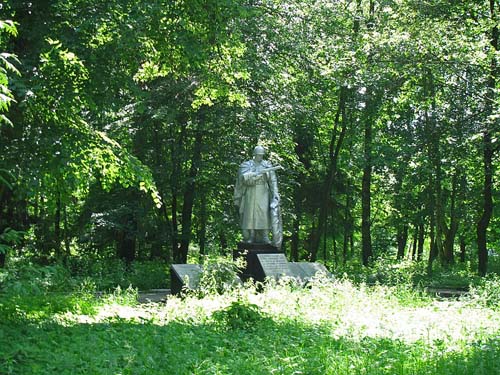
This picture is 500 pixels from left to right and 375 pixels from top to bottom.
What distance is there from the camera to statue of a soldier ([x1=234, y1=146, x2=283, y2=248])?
13.4m

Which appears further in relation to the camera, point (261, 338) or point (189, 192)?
point (189, 192)

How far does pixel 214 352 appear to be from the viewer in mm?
6473

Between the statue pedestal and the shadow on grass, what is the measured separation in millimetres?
4778

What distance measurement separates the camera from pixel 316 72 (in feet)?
59.0

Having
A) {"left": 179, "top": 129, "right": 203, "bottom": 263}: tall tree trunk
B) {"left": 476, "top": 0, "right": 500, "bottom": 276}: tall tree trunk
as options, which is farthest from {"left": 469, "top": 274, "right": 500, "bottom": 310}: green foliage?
{"left": 179, "top": 129, "right": 203, "bottom": 263}: tall tree trunk

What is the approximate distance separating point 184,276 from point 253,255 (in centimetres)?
173

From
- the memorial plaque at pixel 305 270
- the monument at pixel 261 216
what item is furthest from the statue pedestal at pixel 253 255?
the memorial plaque at pixel 305 270

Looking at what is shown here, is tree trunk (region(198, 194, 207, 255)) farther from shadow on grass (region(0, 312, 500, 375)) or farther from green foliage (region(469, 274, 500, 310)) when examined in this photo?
shadow on grass (region(0, 312, 500, 375))

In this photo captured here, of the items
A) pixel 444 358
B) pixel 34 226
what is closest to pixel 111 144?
pixel 444 358

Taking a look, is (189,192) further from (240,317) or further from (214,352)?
(214,352)

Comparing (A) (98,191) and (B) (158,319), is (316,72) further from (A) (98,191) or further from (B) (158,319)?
(B) (158,319)

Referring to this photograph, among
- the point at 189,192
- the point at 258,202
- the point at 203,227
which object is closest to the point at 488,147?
the point at 258,202

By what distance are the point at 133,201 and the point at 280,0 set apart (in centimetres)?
705

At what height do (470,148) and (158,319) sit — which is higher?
(470,148)
